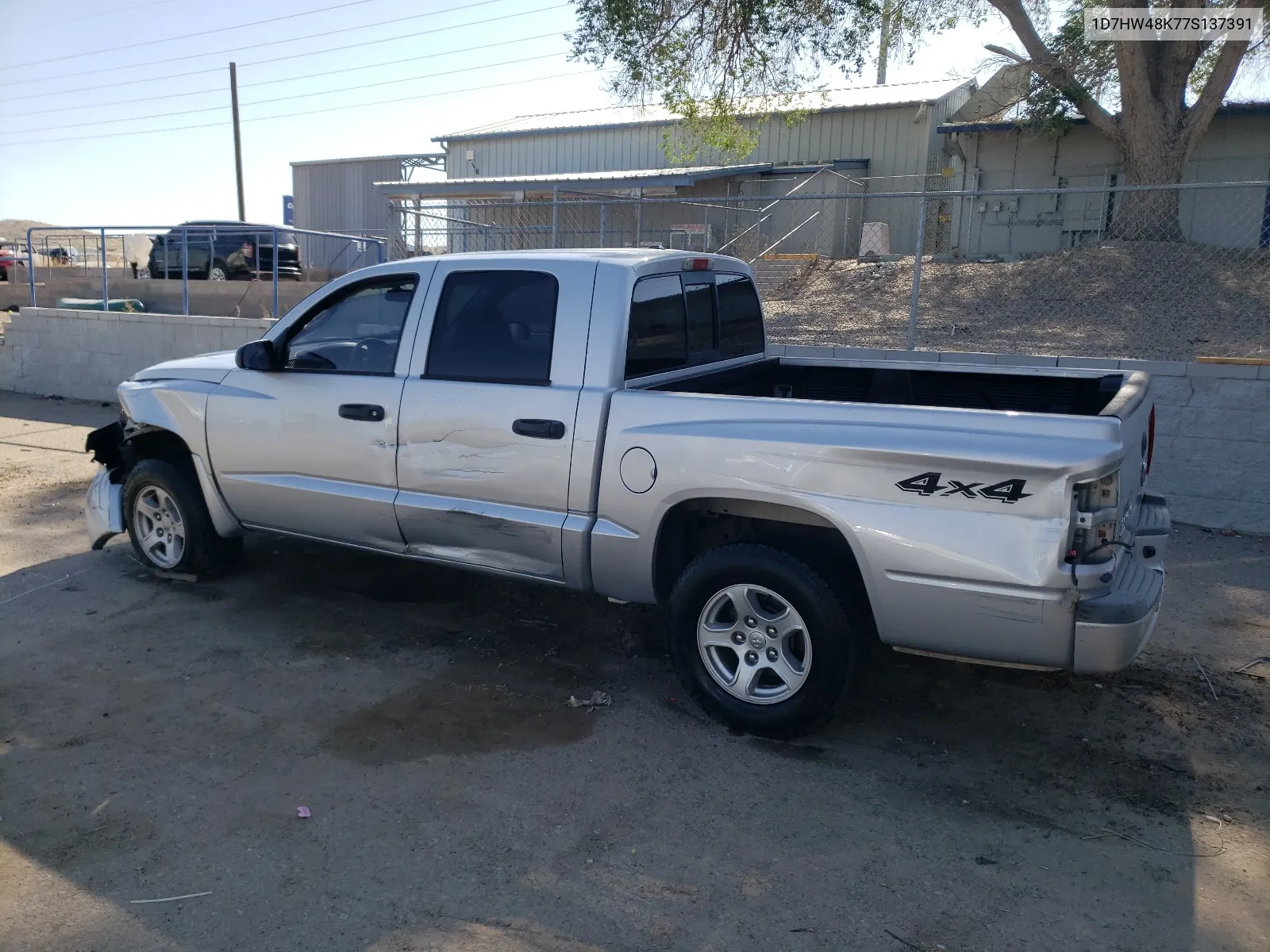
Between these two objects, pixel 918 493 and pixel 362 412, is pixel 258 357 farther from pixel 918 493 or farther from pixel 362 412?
pixel 918 493

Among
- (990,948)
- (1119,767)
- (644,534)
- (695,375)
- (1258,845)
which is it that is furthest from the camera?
(695,375)

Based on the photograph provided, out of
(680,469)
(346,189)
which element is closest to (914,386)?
(680,469)

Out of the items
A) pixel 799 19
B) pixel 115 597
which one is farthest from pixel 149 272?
pixel 115 597

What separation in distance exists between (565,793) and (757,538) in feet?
4.39

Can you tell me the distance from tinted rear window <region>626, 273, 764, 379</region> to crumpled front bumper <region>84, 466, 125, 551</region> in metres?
3.61

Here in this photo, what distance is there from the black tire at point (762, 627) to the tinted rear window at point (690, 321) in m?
1.06

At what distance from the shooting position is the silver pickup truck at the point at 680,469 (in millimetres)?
3625

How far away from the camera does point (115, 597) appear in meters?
5.98

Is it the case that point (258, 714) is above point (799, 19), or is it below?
below

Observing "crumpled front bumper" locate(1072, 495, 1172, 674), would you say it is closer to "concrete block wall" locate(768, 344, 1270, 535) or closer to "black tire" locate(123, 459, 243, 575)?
"concrete block wall" locate(768, 344, 1270, 535)

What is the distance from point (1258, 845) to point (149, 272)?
23256 mm

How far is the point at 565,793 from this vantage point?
12.6ft

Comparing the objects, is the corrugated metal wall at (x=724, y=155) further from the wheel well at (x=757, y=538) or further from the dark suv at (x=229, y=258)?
the wheel well at (x=757, y=538)

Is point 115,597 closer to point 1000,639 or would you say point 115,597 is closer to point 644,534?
point 644,534
